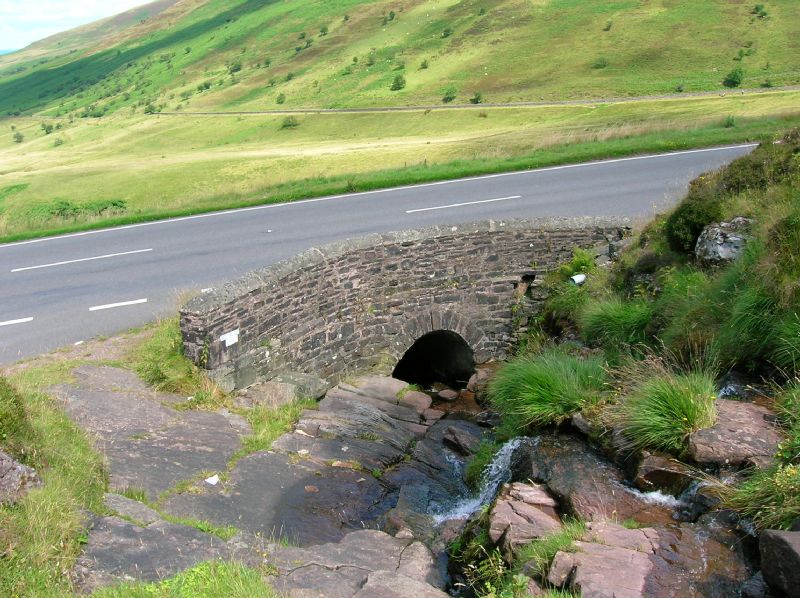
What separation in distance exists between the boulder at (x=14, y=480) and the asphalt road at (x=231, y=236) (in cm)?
524

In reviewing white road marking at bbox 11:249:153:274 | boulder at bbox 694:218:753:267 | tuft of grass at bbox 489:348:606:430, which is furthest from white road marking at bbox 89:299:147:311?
boulder at bbox 694:218:753:267

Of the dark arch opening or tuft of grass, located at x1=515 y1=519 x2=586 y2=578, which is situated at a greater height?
tuft of grass, located at x1=515 y1=519 x2=586 y2=578

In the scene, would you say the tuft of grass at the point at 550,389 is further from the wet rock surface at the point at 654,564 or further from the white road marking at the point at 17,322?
the white road marking at the point at 17,322

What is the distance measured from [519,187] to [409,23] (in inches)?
3474

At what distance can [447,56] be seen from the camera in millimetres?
83688

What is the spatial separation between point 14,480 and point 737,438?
240 inches

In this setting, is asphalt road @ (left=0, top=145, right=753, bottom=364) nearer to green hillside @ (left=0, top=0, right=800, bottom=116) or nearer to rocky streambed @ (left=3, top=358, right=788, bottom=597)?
rocky streambed @ (left=3, top=358, right=788, bottom=597)

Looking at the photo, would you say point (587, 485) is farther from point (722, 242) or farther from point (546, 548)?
point (722, 242)

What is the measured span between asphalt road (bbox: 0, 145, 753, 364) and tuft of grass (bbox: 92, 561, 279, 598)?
6.85 metres

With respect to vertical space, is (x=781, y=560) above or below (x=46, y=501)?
below

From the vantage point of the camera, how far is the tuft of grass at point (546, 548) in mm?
5926

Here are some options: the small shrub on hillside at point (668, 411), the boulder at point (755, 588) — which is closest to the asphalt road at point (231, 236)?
the small shrub on hillside at point (668, 411)

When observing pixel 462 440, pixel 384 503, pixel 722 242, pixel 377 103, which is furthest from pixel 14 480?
pixel 377 103

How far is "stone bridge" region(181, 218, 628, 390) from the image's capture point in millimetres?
10977
